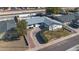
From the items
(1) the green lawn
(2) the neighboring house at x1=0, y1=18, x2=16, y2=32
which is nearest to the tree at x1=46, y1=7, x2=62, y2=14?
(1) the green lawn

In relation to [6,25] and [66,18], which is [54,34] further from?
[6,25]

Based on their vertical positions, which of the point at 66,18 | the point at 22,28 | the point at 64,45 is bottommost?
the point at 64,45

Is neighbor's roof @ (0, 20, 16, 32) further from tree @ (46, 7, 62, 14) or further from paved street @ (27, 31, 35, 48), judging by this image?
tree @ (46, 7, 62, 14)

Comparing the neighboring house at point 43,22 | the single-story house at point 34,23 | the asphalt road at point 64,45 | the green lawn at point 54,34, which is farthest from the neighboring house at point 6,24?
the asphalt road at point 64,45

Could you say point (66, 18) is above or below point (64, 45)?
above

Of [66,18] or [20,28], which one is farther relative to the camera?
[66,18]

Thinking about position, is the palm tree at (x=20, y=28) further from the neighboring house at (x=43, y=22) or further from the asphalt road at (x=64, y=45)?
the asphalt road at (x=64, y=45)

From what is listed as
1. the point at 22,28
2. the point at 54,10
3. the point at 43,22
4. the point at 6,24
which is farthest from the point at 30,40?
Result: the point at 54,10

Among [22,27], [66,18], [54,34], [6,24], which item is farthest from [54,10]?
[6,24]
